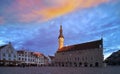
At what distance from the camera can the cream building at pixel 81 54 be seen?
87.3 metres

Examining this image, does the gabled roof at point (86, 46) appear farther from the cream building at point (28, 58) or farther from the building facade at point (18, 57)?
the cream building at point (28, 58)

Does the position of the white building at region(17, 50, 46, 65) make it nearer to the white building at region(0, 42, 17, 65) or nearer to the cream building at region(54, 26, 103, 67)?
the white building at region(0, 42, 17, 65)

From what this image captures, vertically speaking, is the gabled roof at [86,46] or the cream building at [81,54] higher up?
the gabled roof at [86,46]

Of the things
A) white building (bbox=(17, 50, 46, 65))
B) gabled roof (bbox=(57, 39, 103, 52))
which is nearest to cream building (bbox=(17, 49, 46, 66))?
white building (bbox=(17, 50, 46, 65))

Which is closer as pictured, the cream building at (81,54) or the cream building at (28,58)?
the cream building at (81,54)

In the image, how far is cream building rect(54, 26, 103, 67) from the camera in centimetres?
8731

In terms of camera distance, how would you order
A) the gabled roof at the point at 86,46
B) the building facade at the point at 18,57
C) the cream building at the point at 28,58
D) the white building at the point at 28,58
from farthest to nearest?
the cream building at the point at 28,58 → the white building at the point at 28,58 → the gabled roof at the point at 86,46 → the building facade at the point at 18,57

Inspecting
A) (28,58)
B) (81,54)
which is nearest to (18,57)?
(28,58)

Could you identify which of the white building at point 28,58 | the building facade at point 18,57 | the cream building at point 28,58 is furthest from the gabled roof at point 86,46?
the white building at point 28,58

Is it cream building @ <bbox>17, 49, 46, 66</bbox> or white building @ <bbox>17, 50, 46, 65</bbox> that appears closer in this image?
white building @ <bbox>17, 50, 46, 65</bbox>

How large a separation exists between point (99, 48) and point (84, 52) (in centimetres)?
1260

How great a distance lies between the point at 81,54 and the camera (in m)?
100

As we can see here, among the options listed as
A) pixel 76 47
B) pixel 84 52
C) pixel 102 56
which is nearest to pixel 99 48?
pixel 102 56

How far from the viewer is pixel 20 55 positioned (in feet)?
321
